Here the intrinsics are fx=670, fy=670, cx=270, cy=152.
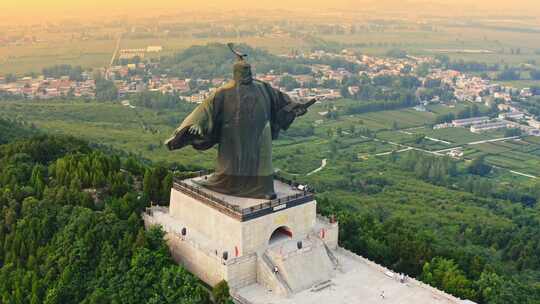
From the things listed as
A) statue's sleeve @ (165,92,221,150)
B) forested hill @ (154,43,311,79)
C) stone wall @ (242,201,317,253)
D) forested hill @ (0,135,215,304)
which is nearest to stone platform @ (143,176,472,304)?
stone wall @ (242,201,317,253)

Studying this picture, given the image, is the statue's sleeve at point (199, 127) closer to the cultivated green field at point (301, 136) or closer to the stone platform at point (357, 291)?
the stone platform at point (357, 291)

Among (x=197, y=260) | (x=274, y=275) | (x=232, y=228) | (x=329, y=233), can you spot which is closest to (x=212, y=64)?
(x=329, y=233)

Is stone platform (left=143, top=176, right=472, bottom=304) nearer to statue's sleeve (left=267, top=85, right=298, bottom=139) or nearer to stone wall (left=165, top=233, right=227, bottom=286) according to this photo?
stone wall (left=165, top=233, right=227, bottom=286)

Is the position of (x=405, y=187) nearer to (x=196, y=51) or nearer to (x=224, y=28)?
(x=196, y=51)

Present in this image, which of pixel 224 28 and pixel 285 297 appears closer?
pixel 285 297

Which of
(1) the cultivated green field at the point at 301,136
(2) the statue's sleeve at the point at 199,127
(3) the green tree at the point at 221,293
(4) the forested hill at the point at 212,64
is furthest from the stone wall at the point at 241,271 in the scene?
(4) the forested hill at the point at 212,64

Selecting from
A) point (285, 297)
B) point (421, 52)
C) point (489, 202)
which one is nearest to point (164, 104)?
point (489, 202)
